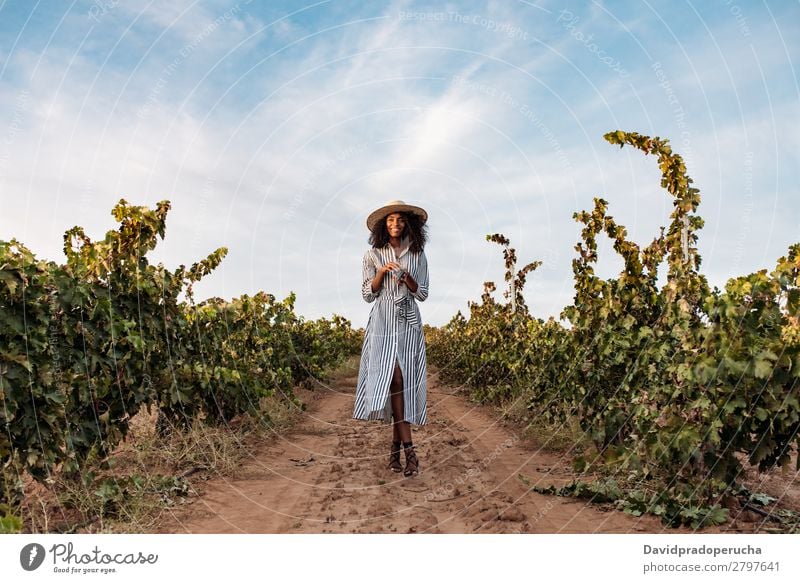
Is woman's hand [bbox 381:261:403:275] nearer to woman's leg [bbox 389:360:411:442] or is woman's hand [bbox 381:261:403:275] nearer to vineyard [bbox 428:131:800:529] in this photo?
woman's leg [bbox 389:360:411:442]

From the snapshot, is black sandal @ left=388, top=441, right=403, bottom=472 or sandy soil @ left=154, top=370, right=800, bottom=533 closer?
sandy soil @ left=154, top=370, right=800, bottom=533

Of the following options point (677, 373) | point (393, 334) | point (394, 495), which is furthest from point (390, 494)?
point (677, 373)

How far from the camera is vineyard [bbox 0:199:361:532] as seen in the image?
433cm

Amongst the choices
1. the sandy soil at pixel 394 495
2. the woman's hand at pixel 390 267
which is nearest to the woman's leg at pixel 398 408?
the sandy soil at pixel 394 495

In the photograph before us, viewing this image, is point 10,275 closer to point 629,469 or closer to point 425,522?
point 425,522

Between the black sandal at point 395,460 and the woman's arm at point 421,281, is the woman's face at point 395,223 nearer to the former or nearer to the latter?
the woman's arm at point 421,281

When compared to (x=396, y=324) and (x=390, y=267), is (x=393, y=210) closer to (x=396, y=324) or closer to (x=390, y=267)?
(x=390, y=267)

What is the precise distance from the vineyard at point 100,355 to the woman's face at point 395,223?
7.47 ft

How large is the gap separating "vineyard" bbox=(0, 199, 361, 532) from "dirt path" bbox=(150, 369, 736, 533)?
0.95 metres
